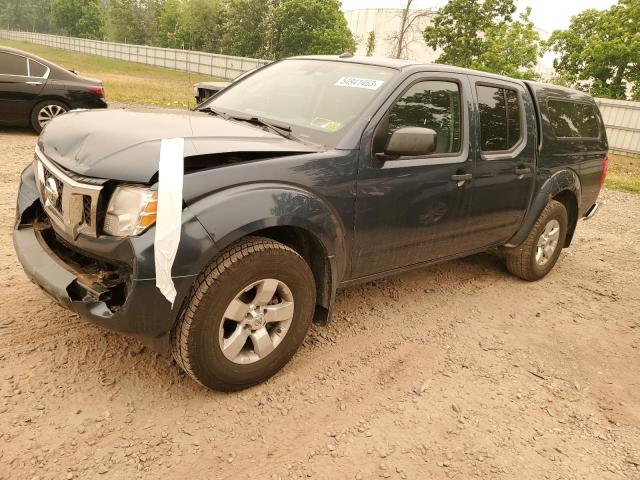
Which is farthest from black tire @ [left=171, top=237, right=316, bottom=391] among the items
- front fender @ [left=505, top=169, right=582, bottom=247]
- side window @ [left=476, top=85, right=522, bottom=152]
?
front fender @ [left=505, top=169, right=582, bottom=247]

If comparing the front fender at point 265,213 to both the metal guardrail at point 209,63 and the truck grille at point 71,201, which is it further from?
the metal guardrail at point 209,63

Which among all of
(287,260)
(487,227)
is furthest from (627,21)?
(287,260)

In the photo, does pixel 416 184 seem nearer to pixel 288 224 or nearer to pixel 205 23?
pixel 288 224

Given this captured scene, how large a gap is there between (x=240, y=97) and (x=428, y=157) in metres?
1.43

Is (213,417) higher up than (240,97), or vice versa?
(240,97)

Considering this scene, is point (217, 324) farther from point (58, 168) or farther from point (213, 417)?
point (58, 168)

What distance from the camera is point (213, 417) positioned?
2.55 metres

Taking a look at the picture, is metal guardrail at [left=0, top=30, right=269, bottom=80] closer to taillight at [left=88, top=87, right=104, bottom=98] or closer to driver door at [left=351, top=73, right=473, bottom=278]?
taillight at [left=88, top=87, right=104, bottom=98]

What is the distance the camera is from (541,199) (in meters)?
4.43

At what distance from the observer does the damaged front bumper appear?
2.20 m

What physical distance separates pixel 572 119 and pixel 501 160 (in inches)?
57.2

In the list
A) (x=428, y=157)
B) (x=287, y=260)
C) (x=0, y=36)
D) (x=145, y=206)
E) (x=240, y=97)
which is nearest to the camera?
(x=145, y=206)

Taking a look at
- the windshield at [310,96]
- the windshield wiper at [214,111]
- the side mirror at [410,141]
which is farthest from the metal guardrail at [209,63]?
the side mirror at [410,141]

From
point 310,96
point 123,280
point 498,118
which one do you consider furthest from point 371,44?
point 123,280
